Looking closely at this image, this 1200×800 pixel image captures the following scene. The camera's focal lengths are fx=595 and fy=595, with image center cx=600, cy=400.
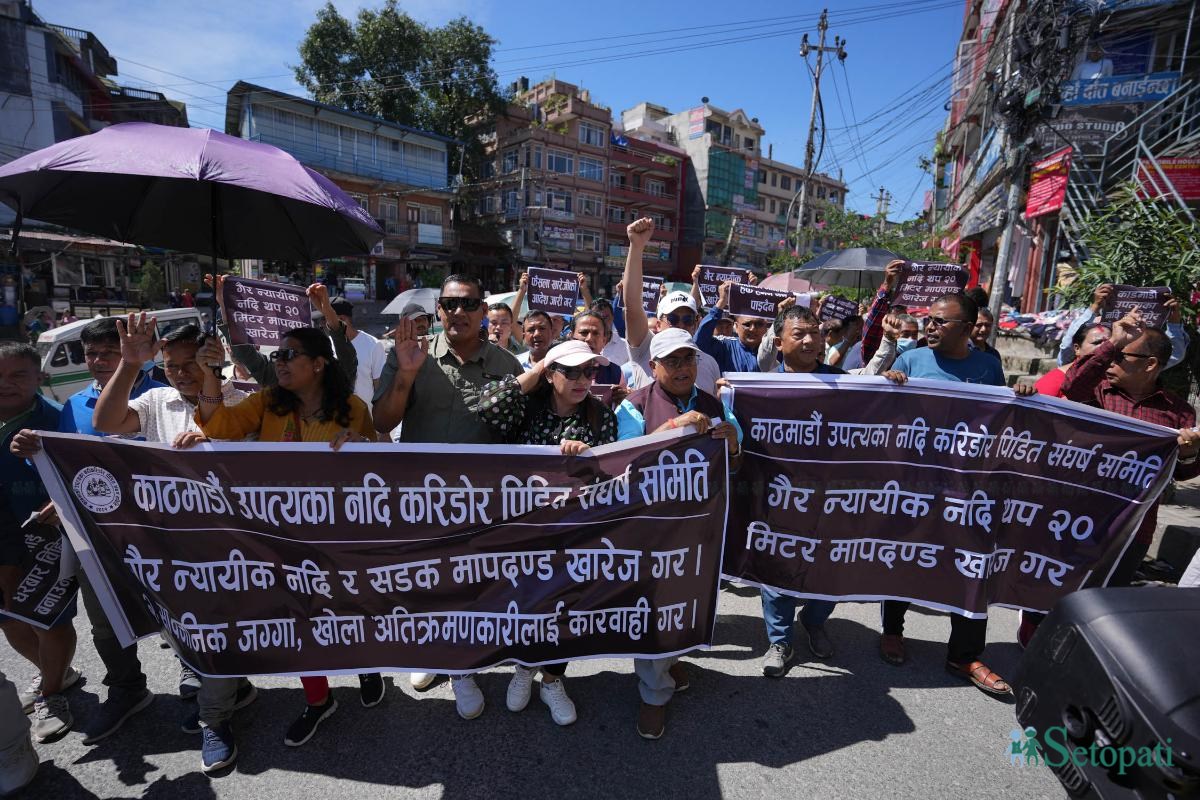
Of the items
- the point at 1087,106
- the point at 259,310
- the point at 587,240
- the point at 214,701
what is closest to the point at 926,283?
the point at 259,310

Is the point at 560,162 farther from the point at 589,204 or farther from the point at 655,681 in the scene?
the point at 655,681

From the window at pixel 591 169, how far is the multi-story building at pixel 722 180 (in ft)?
32.7

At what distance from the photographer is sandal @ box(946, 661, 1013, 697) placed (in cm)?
323

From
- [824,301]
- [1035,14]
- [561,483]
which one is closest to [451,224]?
[1035,14]

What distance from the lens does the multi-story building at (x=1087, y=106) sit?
9875 millimetres

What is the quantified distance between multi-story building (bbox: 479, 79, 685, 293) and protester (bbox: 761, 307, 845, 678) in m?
38.1

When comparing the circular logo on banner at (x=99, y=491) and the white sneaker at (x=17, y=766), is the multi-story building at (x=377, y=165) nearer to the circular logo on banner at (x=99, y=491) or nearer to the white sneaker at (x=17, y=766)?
the circular logo on banner at (x=99, y=491)

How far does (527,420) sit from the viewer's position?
2.97m

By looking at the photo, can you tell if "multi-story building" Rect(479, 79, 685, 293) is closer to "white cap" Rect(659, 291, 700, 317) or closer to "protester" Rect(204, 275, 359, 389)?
"white cap" Rect(659, 291, 700, 317)

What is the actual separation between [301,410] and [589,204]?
141ft

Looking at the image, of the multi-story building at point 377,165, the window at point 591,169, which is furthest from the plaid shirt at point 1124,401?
the window at point 591,169

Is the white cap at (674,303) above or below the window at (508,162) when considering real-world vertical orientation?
below

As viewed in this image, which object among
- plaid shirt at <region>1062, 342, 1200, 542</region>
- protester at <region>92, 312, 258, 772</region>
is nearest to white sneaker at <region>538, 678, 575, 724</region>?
protester at <region>92, 312, 258, 772</region>

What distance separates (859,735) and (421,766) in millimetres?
2074
